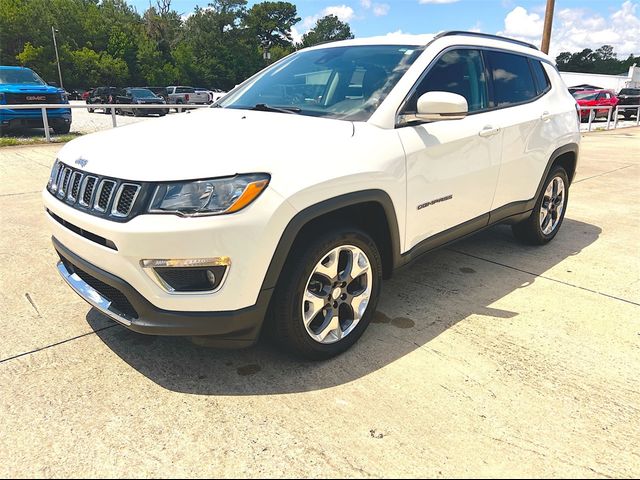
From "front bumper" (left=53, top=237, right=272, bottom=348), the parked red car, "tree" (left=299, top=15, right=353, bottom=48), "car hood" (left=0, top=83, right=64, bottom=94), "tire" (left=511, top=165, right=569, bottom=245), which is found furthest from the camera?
"tree" (left=299, top=15, right=353, bottom=48)

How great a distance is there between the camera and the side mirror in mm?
2859

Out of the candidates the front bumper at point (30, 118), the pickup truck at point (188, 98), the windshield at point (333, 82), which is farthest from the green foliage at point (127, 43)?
the windshield at point (333, 82)

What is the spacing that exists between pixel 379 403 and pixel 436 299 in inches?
53.8

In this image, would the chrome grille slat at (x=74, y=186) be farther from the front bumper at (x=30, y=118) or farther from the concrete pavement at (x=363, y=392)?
the front bumper at (x=30, y=118)

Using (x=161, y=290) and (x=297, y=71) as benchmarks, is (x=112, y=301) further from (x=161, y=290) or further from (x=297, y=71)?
(x=297, y=71)

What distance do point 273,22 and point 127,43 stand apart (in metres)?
55.4

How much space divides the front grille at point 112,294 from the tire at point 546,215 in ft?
11.7

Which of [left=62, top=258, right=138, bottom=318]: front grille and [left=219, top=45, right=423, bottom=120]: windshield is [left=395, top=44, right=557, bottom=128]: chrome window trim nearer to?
[left=219, top=45, right=423, bottom=120]: windshield

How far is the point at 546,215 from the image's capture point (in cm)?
484

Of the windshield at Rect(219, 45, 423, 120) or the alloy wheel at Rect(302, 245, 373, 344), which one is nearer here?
the alloy wheel at Rect(302, 245, 373, 344)

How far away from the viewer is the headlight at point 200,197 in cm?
223

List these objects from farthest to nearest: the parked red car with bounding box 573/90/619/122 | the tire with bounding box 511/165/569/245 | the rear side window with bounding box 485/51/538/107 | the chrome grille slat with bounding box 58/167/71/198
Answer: the parked red car with bounding box 573/90/619/122 → the tire with bounding box 511/165/569/245 → the rear side window with bounding box 485/51/538/107 → the chrome grille slat with bounding box 58/167/71/198

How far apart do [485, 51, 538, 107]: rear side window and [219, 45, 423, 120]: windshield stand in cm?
93

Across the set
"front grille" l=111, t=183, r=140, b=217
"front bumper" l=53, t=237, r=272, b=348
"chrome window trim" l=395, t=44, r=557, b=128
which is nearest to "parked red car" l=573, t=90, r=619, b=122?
"chrome window trim" l=395, t=44, r=557, b=128
